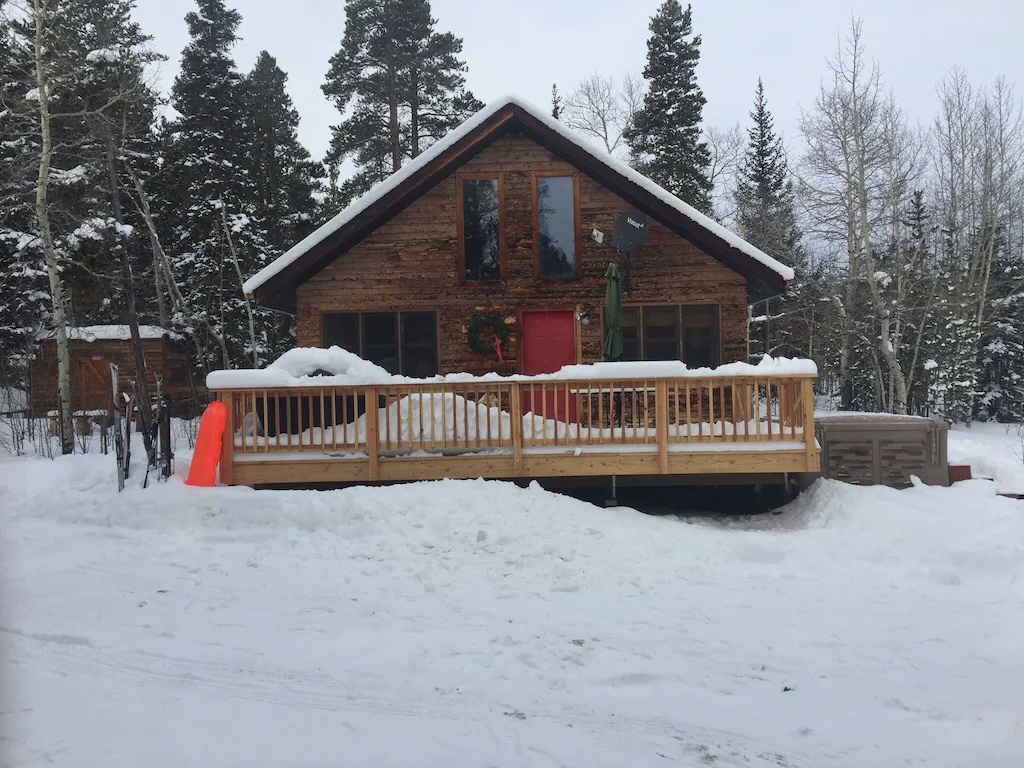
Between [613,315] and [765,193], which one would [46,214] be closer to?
[613,315]

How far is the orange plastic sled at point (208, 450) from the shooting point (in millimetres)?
7012

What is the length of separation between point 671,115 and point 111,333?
22433 millimetres

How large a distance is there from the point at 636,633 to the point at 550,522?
6.96ft

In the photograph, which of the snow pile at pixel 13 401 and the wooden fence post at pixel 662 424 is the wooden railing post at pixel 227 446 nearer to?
the wooden fence post at pixel 662 424

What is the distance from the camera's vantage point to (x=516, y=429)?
747 centimetres

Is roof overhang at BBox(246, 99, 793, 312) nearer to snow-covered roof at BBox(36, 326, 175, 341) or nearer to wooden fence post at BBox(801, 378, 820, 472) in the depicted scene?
wooden fence post at BBox(801, 378, 820, 472)

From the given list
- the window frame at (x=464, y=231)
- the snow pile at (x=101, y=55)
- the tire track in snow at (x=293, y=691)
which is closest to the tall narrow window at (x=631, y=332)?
the window frame at (x=464, y=231)

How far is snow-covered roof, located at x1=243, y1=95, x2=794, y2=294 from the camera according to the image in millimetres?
10383

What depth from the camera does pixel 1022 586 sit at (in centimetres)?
511

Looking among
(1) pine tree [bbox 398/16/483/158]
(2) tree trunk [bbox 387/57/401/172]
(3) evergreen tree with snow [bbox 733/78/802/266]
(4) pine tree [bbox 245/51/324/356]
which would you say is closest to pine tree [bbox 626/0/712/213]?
(3) evergreen tree with snow [bbox 733/78/802/266]

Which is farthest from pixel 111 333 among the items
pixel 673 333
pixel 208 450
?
pixel 673 333

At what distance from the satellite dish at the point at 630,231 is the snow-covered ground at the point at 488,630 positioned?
17.7 feet

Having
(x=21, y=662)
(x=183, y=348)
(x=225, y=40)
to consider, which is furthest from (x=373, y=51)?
(x=21, y=662)

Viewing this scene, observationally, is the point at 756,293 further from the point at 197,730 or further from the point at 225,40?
the point at 225,40
